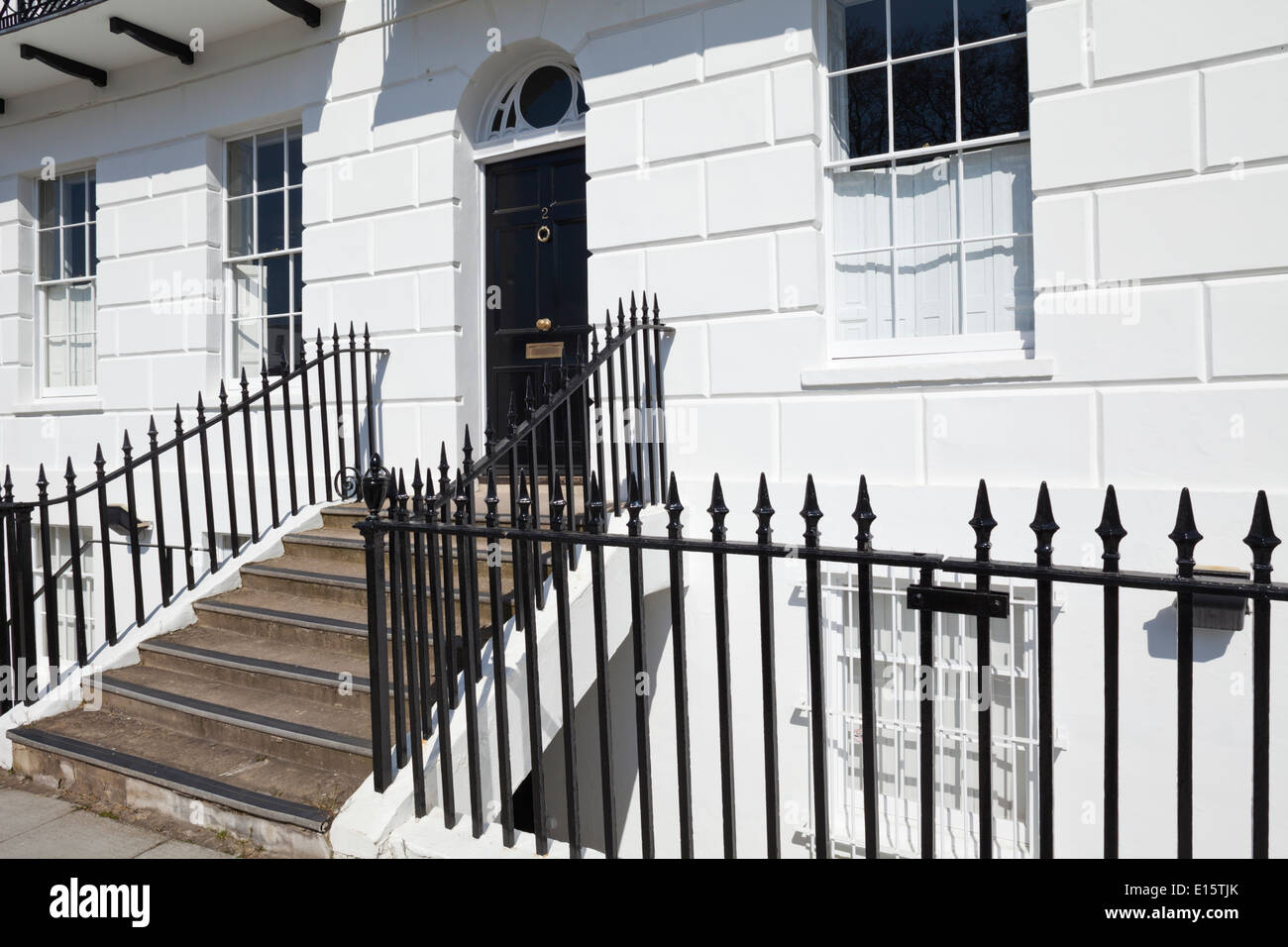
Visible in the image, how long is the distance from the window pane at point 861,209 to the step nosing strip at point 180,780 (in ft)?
13.4

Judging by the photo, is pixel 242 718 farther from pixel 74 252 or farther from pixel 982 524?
pixel 74 252

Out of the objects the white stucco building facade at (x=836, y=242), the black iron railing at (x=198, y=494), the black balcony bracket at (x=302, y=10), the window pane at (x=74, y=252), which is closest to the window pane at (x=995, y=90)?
the white stucco building facade at (x=836, y=242)

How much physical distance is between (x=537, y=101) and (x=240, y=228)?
3082 mm

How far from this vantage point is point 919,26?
5250 millimetres

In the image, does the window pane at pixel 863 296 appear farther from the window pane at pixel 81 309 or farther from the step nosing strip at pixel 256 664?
the window pane at pixel 81 309

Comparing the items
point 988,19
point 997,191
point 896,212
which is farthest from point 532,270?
point 988,19

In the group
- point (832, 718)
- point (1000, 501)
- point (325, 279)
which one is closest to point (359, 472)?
point (325, 279)

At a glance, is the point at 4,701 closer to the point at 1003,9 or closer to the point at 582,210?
the point at 582,210

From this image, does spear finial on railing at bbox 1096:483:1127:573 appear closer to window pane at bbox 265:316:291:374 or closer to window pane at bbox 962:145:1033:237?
window pane at bbox 962:145:1033:237

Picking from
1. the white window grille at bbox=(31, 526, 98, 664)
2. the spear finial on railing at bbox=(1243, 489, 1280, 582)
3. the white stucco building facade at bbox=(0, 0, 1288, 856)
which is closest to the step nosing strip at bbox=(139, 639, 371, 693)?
the white stucco building facade at bbox=(0, 0, 1288, 856)

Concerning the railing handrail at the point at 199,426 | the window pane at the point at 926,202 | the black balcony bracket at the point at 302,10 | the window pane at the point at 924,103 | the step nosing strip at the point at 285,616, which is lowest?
the step nosing strip at the point at 285,616

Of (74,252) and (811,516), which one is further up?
(74,252)

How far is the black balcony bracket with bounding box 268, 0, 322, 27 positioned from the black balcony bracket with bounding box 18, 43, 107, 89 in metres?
2.35

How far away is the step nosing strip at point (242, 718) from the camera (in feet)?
13.2
